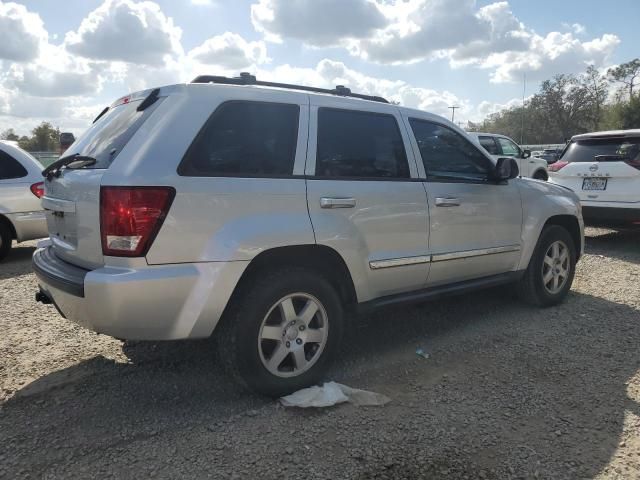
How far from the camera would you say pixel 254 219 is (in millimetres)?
2871

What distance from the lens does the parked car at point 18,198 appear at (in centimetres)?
671

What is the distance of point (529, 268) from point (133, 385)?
3.55m

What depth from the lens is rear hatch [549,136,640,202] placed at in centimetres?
715

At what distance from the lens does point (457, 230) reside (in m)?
3.97

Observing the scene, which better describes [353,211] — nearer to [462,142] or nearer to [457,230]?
[457,230]

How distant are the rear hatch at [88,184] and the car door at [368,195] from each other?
3.49 feet

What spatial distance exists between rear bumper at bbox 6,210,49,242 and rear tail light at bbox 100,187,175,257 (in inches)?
193

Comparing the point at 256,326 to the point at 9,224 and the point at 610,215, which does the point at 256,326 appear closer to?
the point at 9,224

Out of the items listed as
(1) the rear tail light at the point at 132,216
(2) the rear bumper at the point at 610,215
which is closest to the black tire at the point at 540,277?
(2) the rear bumper at the point at 610,215

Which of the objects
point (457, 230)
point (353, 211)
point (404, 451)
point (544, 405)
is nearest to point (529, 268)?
point (457, 230)

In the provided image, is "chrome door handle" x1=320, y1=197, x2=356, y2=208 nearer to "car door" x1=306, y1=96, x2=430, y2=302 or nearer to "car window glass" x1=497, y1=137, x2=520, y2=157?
"car door" x1=306, y1=96, x2=430, y2=302

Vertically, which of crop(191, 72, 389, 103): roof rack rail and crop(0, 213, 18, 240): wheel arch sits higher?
crop(191, 72, 389, 103): roof rack rail

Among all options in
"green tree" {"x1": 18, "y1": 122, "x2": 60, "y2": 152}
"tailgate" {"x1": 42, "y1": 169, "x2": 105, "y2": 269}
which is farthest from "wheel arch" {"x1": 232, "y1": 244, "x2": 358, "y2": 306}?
"green tree" {"x1": 18, "y1": 122, "x2": 60, "y2": 152}

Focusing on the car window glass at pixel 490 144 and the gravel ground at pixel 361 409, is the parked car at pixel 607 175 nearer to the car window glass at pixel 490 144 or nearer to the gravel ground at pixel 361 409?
the gravel ground at pixel 361 409
